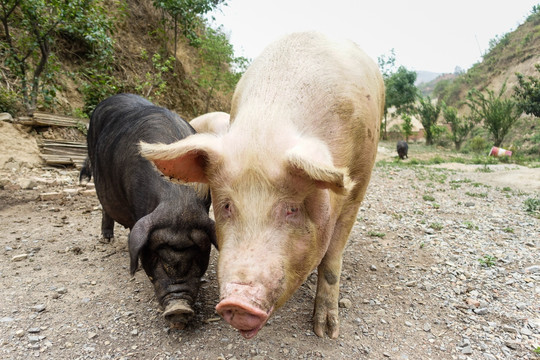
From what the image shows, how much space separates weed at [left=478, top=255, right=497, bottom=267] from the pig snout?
3.27 m

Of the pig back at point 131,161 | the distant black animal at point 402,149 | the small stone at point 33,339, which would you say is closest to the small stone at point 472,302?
the pig back at point 131,161

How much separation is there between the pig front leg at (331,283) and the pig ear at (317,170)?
49.0 inches

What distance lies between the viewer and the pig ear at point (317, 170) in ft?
5.65

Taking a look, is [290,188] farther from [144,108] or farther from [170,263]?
[144,108]

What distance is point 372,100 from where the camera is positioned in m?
2.92

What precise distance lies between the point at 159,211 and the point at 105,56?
8169 millimetres

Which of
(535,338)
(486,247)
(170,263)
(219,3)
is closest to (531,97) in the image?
(219,3)

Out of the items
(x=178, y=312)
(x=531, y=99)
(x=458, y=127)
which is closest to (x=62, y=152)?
(x=178, y=312)

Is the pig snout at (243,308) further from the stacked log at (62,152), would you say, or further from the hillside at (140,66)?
the hillside at (140,66)

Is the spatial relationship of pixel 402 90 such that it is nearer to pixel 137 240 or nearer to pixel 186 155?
pixel 137 240

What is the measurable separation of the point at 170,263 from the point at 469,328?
2.54m

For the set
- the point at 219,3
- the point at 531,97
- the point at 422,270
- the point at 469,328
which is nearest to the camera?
the point at 469,328

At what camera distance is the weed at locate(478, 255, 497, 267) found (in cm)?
388

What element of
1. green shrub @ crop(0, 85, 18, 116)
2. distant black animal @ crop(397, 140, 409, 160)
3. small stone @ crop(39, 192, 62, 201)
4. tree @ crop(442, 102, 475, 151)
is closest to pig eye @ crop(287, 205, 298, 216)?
small stone @ crop(39, 192, 62, 201)
